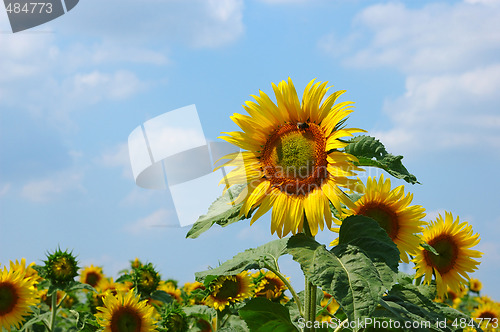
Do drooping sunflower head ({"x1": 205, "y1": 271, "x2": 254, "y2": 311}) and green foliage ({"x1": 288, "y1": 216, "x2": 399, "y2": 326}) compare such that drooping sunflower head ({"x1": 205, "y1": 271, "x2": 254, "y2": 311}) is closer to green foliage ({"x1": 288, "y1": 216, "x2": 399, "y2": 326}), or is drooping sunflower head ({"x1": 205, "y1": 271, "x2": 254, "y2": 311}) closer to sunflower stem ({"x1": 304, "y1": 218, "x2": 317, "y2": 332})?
sunflower stem ({"x1": 304, "y1": 218, "x2": 317, "y2": 332})

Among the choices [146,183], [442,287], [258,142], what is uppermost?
[146,183]

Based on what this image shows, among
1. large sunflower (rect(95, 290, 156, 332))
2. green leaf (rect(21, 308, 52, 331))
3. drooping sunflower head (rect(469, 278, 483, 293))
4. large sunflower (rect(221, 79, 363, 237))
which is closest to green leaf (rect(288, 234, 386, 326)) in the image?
large sunflower (rect(221, 79, 363, 237))

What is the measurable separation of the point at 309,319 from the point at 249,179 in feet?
2.18

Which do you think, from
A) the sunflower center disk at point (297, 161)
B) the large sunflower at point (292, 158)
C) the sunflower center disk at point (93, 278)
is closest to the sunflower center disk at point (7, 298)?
the sunflower center disk at point (93, 278)

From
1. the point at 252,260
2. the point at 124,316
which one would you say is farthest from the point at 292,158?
the point at 124,316

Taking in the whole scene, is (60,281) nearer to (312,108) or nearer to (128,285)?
(128,285)

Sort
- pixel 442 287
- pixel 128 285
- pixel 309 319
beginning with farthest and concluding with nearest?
pixel 128 285 → pixel 442 287 → pixel 309 319

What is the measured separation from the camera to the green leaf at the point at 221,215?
235 centimetres

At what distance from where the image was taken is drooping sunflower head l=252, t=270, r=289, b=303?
12.1 ft

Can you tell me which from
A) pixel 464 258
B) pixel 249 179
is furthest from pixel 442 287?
pixel 249 179

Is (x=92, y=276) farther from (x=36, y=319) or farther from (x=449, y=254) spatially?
(x=449, y=254)

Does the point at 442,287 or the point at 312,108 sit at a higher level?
the point at 312,108

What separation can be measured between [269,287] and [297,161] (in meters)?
1.67

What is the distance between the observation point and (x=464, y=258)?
10.8ft
